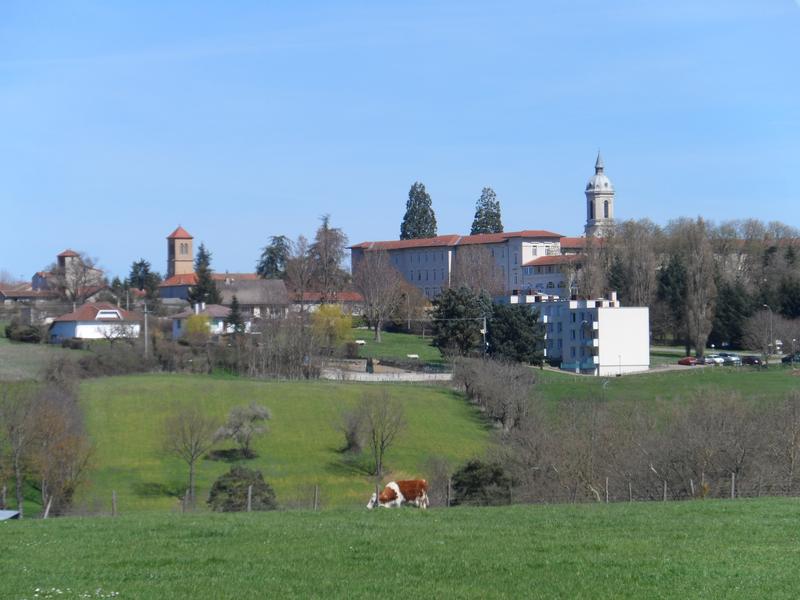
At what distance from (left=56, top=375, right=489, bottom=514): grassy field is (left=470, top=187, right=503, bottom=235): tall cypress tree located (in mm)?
71184

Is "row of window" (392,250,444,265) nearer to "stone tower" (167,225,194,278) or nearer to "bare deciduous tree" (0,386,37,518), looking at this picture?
"stone tower" (167,225,194,278)

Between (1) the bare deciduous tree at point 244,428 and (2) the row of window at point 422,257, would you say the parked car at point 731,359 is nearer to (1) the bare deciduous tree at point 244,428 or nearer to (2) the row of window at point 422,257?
(1) the bare deciduous tree at point 244,428

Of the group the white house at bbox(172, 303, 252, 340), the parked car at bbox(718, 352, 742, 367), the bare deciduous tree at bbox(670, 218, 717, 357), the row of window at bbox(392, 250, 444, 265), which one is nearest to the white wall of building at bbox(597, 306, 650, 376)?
the parked car at bbox(718, 352, 742, 367)

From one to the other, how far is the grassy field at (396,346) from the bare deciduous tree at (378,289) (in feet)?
5.37

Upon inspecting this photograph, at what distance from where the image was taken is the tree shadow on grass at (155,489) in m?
40.4

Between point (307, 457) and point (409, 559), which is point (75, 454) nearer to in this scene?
point (307, 457)

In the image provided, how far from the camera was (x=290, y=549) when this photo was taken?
12.8 m

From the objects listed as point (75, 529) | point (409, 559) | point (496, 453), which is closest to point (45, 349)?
point (496, 453)

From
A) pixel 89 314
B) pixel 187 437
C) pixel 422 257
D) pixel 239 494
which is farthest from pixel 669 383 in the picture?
pixel 422 257

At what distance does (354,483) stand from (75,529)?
28851 millimetres

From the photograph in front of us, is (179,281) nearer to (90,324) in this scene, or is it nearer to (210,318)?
(210,318)

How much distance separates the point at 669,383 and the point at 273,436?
83.7 feet

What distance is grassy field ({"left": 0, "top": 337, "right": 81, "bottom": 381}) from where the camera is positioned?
58.5m

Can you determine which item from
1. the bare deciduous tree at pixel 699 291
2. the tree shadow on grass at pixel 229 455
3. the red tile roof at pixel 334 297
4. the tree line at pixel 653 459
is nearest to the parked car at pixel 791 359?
the bare deciduous tree at pixel 699 291
